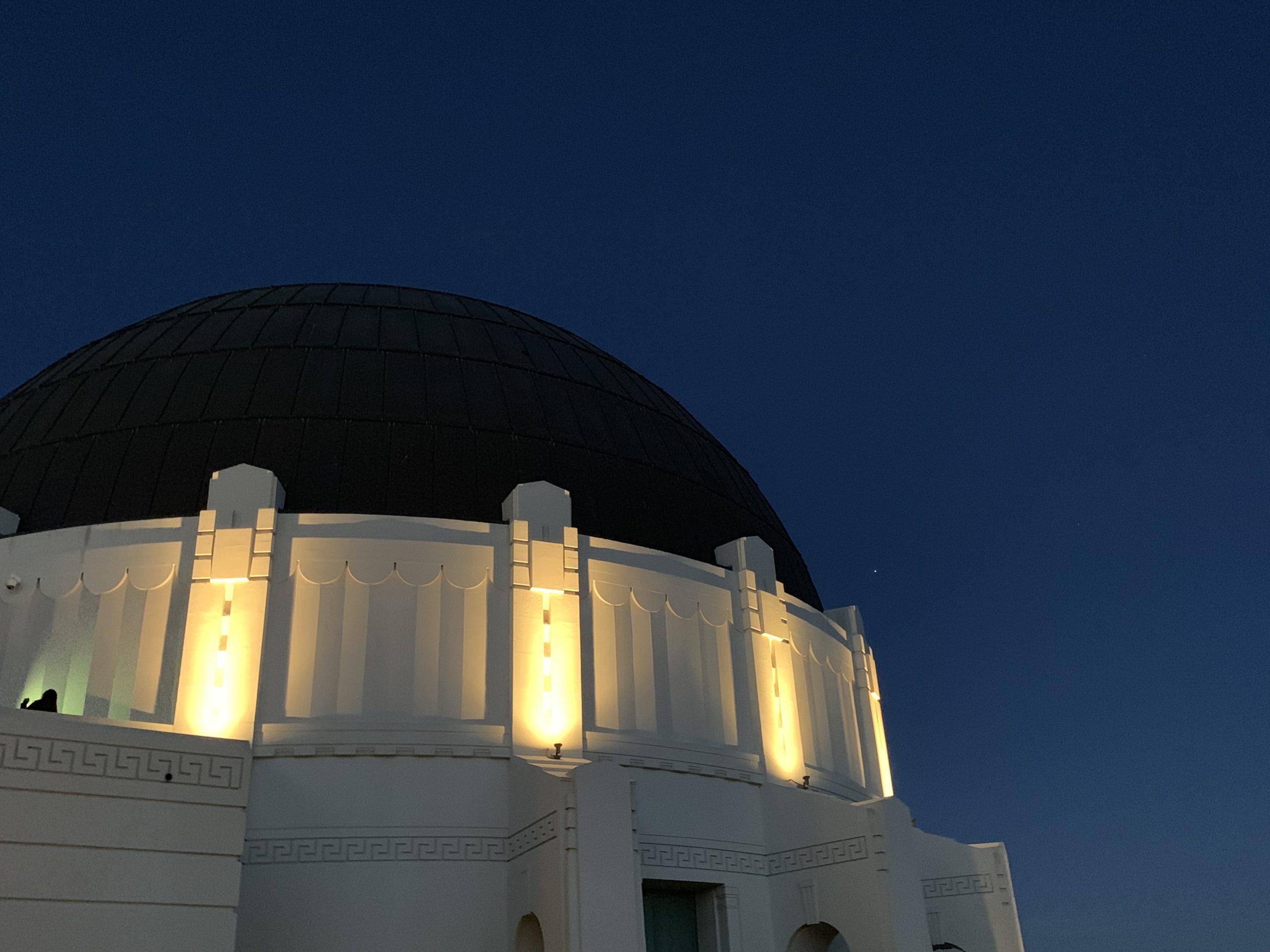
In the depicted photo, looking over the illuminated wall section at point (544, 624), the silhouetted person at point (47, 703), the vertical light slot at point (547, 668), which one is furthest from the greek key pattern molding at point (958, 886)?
the silhouetted person at point (47, 703)


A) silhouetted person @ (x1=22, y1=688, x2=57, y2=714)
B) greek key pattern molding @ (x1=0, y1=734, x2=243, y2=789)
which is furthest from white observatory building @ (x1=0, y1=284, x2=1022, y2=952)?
silhouetted person @ (x1=22, y1=688, x2=57, y2=714)

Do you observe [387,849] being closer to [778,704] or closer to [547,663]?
[547,663]

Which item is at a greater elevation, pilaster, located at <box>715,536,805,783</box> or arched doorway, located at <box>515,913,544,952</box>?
pilaster, located at <box>715,536,805,783</box>

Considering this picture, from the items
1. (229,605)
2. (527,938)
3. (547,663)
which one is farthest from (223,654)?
(527,938)

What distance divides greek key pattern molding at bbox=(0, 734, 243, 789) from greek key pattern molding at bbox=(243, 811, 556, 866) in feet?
8.39

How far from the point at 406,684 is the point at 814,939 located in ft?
26.2

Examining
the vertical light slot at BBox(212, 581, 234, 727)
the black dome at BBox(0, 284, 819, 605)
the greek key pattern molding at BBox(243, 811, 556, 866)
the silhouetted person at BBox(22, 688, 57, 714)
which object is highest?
the black dome at BBox(0, 284, 819, 605)

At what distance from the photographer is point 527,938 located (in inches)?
635

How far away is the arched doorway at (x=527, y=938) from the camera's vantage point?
52.5ft

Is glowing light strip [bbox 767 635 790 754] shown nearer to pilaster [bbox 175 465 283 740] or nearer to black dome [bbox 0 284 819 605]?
black dome [bbox 0 284 819 605]

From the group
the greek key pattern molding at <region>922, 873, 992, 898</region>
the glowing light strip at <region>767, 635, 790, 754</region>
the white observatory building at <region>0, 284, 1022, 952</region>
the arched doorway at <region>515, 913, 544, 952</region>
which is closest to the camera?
the white observatory building at <region>0, 284, 1022, 952</region>

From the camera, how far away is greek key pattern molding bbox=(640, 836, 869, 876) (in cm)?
1764

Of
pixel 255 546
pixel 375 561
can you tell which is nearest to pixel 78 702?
pixel 255 546

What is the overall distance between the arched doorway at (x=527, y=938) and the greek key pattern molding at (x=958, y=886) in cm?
865
